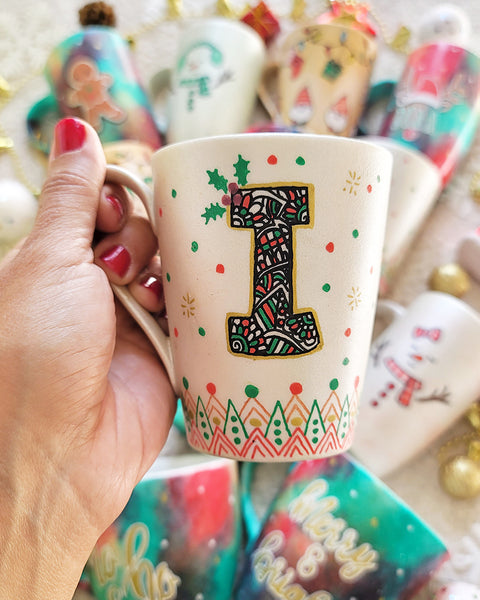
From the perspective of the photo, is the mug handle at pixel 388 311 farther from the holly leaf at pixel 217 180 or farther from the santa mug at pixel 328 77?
the holly leaf at pixel 217 180

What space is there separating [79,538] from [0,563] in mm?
77

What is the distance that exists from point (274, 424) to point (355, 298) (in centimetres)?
13

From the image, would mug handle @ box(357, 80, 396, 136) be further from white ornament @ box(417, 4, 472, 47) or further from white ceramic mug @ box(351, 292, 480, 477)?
white ceramic mug @ box(351, 292, 480, 477)

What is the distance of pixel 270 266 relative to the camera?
0.46 m

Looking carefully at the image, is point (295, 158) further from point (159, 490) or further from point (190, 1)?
point (190, 1)

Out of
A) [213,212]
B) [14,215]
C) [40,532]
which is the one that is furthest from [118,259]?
[14,215]

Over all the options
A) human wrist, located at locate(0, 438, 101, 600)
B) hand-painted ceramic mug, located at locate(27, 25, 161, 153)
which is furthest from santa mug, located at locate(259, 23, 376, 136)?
human wrist, located at locate(0, 438, 101, 600)

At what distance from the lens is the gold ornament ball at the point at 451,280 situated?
0.90 meters

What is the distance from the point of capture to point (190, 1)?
1046 mm

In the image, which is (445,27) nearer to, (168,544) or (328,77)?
(328,77)

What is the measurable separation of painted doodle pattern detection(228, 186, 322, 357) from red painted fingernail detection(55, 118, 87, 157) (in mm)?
181

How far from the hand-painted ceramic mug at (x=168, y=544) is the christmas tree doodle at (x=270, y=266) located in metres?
0.31

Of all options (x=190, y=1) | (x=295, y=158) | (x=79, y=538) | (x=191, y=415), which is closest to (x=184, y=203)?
(x=295, y=158)

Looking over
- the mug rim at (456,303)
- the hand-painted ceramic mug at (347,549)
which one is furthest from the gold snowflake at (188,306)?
the mug rim at (456,303)
